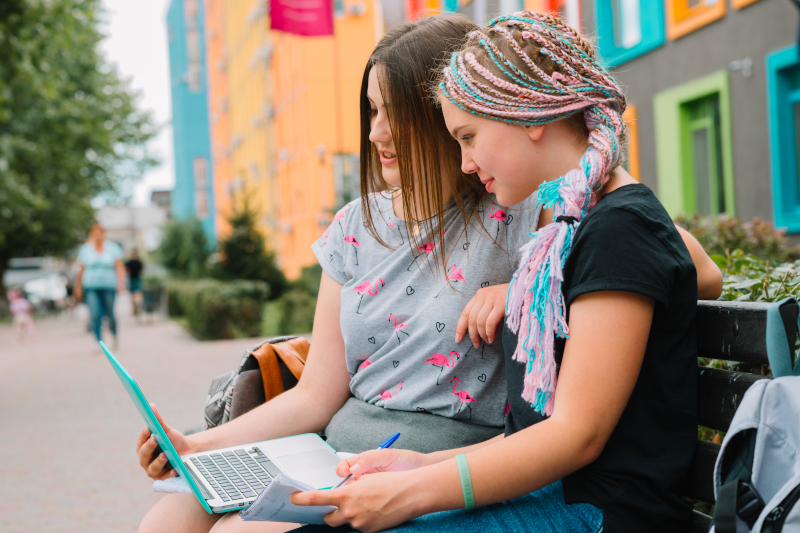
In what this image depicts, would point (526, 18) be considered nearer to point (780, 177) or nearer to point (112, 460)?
point (112, 460)

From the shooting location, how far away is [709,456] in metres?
1.55

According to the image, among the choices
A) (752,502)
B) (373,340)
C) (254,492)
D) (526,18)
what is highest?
(526,18)

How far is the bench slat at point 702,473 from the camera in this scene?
5.07 feet

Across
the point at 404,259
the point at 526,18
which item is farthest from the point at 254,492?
the point at 526,18

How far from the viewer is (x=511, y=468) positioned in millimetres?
1434

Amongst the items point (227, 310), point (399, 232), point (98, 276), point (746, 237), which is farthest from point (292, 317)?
point (399, 232)

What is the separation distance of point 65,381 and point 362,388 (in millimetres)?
9561

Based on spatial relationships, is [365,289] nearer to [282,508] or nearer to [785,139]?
[282,508]

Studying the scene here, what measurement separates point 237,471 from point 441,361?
0.60 m

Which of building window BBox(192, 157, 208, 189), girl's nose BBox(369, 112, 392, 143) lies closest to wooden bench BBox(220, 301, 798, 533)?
girl's nose BBox(369, 112, 392, 143)

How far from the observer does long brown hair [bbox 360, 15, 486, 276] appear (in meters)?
1.99

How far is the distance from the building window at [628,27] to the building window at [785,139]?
2.58 metres

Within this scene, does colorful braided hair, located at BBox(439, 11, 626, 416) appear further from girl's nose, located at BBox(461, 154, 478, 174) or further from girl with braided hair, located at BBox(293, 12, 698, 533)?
girl's nose, located at BBox(461, 154, 478, 174)

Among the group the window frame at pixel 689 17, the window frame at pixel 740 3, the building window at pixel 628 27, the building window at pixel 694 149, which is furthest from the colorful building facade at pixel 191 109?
the window frame at pixel 740 3
